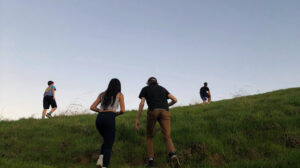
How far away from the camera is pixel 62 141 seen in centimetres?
865

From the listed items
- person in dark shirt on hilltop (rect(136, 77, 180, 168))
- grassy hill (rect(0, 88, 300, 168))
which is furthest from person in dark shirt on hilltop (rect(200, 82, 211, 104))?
person in dark shirt on hilltop (rect(136, 77, 180, 168))

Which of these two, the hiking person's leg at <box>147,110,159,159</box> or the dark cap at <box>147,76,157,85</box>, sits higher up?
the dark cap at <box>147,76,157,85</box>

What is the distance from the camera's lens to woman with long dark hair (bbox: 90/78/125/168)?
221 inches

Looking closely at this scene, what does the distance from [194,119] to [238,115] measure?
77.6 inches

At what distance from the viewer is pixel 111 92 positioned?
596 cm

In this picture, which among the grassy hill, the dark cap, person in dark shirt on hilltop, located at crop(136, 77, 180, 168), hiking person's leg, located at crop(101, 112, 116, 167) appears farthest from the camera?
the grassy hill

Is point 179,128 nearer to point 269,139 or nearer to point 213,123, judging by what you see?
point 213,123

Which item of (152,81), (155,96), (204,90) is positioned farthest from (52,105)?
(204,90)

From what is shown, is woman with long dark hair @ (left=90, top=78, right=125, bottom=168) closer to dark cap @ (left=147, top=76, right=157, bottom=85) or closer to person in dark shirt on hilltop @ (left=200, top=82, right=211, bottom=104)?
dark cap @ (left=147, top=76, right=157, bottom=85)

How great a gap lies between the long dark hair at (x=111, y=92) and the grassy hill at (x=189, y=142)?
2.25 m

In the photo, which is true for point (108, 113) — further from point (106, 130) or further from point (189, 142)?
point (189, 142)

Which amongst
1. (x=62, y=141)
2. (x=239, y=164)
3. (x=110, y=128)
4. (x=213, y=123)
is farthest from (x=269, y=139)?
(x=62, y=141)

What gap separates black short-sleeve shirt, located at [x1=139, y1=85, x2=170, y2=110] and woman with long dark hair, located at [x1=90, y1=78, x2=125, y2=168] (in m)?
0.98

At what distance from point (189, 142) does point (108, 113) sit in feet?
11.9
